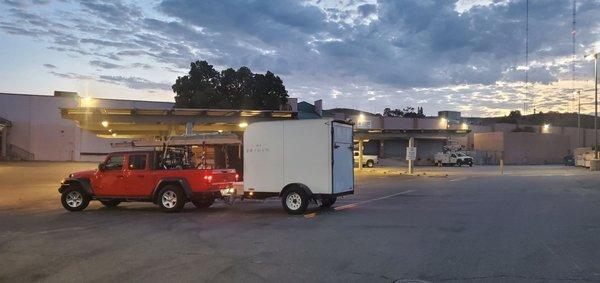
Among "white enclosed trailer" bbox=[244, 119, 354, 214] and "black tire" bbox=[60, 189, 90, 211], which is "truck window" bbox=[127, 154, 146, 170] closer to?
"black tire" bbox=[60, 189, 90, 211]

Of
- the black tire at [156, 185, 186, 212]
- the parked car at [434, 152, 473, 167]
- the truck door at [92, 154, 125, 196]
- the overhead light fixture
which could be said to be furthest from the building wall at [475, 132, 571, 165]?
the truck door at [92, 154, 125, 196]

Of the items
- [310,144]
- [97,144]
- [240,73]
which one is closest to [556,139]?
[240,73]

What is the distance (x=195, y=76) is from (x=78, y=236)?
75941mm

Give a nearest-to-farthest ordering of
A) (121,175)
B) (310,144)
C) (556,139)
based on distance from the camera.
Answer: (310,144)
(121,175)
(556,139)

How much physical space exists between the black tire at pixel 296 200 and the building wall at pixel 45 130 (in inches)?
2296

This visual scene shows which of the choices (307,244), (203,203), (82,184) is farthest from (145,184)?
(307,244)

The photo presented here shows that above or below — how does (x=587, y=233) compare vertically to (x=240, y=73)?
below

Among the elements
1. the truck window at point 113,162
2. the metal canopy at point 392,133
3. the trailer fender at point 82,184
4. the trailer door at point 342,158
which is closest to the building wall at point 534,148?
the metal canopy at point 392,133

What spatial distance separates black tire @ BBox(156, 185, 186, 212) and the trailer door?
4.47 m

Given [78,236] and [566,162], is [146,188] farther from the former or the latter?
[566,162]

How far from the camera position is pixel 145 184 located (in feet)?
56.0

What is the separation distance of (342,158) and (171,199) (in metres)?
5.13

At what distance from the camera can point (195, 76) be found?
86312 millimetres

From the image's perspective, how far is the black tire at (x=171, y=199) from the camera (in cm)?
1670
